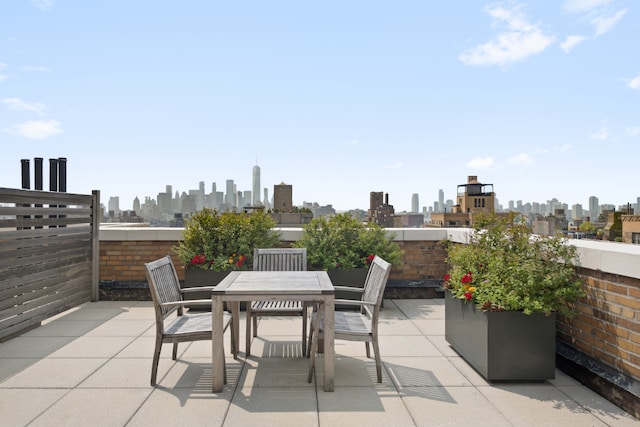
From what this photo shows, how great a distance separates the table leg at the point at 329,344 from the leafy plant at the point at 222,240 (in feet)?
10.1

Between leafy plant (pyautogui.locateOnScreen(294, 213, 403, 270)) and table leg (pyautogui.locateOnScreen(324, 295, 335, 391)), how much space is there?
108 inches

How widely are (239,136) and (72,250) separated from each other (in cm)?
3401

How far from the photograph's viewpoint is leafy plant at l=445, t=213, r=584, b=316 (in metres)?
3.29

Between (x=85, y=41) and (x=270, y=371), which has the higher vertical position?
(x=85, y=41)

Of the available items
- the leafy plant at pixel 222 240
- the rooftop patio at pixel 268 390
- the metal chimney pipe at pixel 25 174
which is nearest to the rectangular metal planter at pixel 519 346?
the rooftop patio at pixel 268 390

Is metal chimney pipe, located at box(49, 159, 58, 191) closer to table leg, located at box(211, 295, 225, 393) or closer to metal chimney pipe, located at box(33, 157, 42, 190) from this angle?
metal chimney pipe, located at box(33, 157, 42, 190)

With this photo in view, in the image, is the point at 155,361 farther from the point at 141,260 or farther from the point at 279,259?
the point at 141,260

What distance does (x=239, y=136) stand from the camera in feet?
128

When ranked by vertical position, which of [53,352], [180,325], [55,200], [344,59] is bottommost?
[53,352]

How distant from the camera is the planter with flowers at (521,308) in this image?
10.8 ft

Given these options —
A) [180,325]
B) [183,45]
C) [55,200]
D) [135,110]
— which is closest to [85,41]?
[183,45]

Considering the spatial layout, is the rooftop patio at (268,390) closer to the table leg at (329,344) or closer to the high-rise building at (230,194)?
the table leg at (329,344)

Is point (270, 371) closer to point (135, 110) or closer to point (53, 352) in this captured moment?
point (53, 352)

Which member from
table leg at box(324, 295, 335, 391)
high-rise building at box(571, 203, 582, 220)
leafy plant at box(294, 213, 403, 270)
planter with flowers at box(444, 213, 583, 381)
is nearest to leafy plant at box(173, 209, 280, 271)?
leafy plant at box(294, 213, 403, 270)
